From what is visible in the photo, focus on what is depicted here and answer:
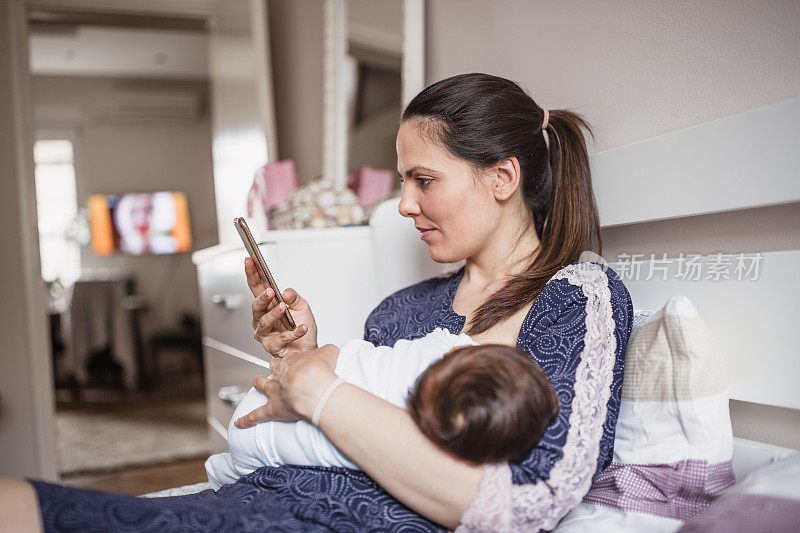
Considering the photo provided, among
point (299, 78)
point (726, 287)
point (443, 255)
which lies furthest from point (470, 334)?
point (299, 78)

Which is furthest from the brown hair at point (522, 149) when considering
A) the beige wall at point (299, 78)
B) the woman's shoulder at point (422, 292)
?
Result: the beige wall at point (299, 78)

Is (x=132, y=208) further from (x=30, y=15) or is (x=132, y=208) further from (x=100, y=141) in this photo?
(x=30, y=15)

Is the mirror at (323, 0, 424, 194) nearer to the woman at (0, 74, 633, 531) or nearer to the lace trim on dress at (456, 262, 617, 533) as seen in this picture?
the woman at (0, 74, 633, 531)

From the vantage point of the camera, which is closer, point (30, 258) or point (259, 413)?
point (259, 413)

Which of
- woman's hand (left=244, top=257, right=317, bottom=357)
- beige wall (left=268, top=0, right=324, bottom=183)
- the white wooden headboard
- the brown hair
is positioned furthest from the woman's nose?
beige wall (left=268, top=0, right=324, bottom=183)

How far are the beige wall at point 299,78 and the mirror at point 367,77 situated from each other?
28 centimetres

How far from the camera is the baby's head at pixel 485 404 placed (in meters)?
0.68

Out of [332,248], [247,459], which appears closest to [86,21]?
[332,248]

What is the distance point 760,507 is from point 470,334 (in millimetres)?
511

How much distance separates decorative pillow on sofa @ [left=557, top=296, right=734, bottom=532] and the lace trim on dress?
0.05 metres

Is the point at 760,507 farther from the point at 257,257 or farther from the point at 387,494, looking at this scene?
the point at 257,257

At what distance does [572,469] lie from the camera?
762mm

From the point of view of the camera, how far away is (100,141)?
6.09m

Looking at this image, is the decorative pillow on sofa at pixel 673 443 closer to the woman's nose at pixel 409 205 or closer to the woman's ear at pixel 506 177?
the woman's ear at pixel 506 177
